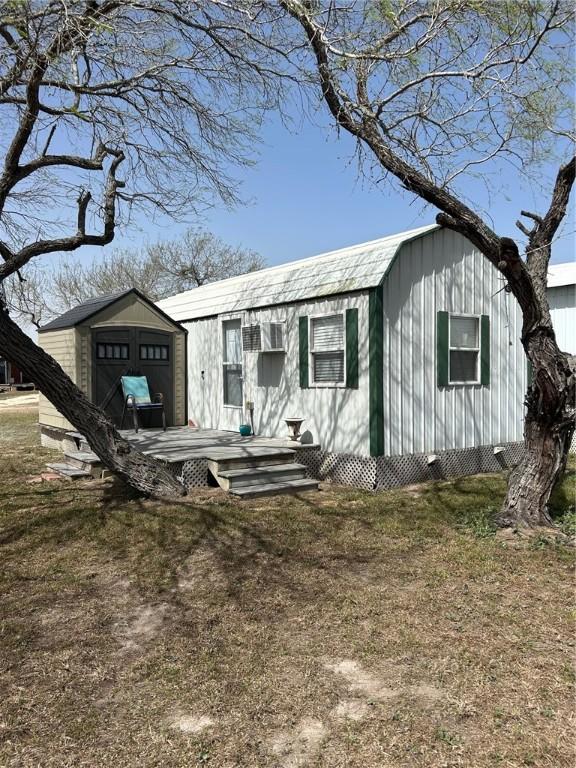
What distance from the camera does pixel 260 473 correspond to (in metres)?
7.17

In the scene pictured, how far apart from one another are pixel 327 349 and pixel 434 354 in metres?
1.45

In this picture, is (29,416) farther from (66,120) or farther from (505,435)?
(505,435)

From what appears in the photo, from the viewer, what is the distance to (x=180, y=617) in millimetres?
3656

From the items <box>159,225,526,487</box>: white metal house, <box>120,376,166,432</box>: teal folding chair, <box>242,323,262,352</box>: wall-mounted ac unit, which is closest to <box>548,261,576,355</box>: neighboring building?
<box>159,225,526,487</box>: white metal house

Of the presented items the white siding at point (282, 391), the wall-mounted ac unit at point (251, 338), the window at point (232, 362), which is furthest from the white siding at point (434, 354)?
the window at point (232, 362)

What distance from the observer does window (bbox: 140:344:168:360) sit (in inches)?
413

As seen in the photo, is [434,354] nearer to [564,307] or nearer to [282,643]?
[282,643]

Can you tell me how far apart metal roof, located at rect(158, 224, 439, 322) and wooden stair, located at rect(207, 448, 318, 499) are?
7.51 feet

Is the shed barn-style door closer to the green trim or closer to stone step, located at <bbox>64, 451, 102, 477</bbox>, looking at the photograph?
stone step, located at <bbox>64, 451, 102, 477</bbox>

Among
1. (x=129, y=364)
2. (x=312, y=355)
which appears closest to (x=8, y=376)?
(x=129, y=364)

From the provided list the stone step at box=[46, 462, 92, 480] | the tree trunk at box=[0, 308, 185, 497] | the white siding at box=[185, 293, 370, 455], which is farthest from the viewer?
the stone step at box=[46, 462, 92, 480]

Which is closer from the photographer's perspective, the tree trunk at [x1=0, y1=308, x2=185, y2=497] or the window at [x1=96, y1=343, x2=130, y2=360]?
the tree trunk at [x1=0, y1=308, x2=185, y2=497]

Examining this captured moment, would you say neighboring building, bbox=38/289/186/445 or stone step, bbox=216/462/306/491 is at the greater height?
neighboring building, bbox=38/289/186/445

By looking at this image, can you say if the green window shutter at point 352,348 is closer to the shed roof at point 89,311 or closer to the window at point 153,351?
the shed roof at point 89,311
